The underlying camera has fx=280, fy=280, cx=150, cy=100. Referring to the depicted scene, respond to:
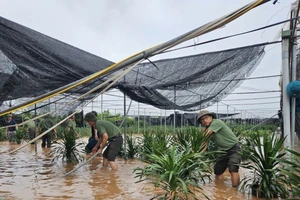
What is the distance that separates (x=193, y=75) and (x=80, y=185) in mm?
3638

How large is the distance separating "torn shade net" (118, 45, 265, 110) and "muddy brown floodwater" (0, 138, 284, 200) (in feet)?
6.96

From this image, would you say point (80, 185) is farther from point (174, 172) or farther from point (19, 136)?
point (19, 136)

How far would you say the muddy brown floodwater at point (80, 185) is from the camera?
4.18 meters

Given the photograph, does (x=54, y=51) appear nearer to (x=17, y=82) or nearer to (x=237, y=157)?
(x=17, y=82)

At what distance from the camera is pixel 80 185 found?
480 centimetres

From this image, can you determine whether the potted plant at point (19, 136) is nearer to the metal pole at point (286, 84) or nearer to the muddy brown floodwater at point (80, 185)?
the muddy brown floodwater at point (80, 185)

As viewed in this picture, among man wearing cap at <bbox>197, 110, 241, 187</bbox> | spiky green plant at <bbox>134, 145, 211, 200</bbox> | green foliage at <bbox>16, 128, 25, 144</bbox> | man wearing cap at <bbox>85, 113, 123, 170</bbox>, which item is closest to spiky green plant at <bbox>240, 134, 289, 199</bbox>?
man wearing cap at <bbox>197, 110, 241, 187</bbox>

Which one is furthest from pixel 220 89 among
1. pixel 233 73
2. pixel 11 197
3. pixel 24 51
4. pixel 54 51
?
pixel 11 197

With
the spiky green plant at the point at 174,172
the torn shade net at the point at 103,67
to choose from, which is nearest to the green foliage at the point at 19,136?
the torn shade net at the point at 103,67

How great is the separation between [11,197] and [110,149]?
2.29m

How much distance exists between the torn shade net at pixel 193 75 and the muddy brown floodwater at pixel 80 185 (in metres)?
2.12

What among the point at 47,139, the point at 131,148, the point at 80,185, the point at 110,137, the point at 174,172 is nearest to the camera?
the point at 174,172

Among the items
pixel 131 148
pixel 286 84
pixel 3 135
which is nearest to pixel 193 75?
pixel 286 84

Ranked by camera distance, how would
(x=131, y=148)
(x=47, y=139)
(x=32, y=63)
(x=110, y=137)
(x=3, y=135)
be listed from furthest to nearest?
(x=3, y=135) → (x=47, y=139) → (x=131, y=148) → (x=110, y=137) → (x=32, y=63)
